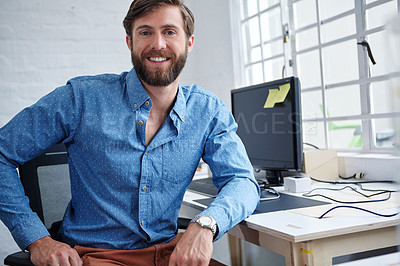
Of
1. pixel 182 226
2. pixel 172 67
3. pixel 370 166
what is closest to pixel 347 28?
pixel 370 166

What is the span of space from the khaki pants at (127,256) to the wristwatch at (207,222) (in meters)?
0.13

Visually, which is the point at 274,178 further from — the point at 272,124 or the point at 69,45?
the point at 69,45

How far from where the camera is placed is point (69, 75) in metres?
2.83

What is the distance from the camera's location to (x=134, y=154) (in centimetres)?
124

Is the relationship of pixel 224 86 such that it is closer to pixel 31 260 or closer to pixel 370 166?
pixel 370 166

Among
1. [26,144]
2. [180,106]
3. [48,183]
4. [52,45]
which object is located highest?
[52,45]

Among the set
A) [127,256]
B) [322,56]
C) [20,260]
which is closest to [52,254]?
[20,260]

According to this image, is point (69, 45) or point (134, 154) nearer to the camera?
point (134, 154)

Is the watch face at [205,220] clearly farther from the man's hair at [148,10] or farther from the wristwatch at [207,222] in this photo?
the man's hair at [148,10]

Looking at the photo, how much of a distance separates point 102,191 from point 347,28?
6.67ft

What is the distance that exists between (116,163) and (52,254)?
1.05ft

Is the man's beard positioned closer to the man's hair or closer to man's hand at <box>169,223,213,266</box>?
the man's hair

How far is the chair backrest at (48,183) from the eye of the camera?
4.35 feet

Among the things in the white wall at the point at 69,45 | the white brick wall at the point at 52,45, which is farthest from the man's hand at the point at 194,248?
the white brick wall at the point at 52,45
